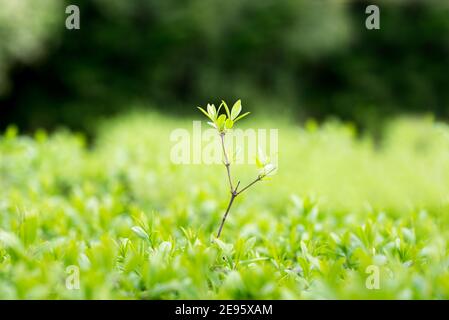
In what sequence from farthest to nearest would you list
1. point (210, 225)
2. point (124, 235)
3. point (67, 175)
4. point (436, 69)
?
point (436, 69), point (67, 175), point (210, 225), point (124, 235)

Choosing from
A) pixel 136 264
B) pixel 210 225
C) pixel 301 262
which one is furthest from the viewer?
pixel 210 225

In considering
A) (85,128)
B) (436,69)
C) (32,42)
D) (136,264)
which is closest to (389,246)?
(136,264)

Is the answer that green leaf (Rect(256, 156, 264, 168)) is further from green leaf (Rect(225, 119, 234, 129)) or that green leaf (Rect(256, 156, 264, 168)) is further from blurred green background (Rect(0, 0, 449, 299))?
blurred green background (Rect(0, 0, 449, 299))

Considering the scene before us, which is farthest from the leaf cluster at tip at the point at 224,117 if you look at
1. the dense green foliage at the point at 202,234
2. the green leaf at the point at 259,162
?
the dense green foliage at the point at 202,234

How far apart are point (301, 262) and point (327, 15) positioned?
1829cm

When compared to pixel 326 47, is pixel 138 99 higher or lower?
lower

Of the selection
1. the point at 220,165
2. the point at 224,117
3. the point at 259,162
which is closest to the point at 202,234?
the point at 259,162

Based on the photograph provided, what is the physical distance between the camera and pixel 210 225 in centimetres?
273

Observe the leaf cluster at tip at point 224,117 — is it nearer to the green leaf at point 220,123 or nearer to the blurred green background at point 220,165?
the green leaf at point 220,123

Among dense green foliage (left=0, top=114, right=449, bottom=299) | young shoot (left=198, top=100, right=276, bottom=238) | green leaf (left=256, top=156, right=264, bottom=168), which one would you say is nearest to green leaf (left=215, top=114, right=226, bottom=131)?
young shoot (left=198, top=100, right=276, bottom=238)

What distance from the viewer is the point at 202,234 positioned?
2086 mm

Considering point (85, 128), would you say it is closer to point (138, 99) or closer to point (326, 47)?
point (138, 99)

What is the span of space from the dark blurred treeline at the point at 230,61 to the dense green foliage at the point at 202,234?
12.7 m

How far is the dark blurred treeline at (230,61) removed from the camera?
17.8 m
